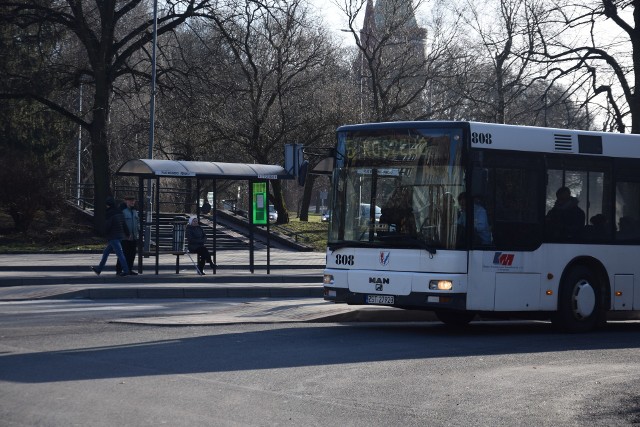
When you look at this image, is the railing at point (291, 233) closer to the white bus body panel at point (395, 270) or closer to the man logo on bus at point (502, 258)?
the white bus body panel at point (395, 270)

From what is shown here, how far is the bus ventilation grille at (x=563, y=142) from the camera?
615 inches

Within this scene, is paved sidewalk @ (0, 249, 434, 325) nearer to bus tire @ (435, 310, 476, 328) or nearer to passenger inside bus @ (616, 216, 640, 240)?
bus tire @ (435, 310, 476, 328)

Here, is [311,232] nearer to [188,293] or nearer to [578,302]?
[188,293]

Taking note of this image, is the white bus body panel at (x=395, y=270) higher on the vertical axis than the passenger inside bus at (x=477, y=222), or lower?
lower

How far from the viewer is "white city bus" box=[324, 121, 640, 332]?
14.2 metres

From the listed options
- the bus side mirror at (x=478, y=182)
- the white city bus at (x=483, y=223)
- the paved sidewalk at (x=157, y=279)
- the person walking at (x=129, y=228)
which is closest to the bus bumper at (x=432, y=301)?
the white city bus at (x=483, y=223)

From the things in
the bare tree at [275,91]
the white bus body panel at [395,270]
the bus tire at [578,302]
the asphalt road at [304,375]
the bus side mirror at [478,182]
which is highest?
the bare tree at [275,91]

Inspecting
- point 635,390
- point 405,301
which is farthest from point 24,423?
point 405,301

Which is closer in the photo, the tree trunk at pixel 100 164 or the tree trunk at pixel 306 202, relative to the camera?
the tree trunk at pixel 100 164

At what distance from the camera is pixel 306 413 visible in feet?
27.5

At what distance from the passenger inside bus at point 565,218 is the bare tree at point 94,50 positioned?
2480 centimetres

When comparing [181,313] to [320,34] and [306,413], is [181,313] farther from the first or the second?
[320,34]

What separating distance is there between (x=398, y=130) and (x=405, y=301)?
235 cm

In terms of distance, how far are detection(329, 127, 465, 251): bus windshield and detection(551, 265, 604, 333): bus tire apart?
2.25 metres
